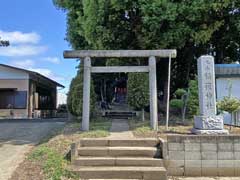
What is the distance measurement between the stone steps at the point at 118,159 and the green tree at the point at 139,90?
4.81 m

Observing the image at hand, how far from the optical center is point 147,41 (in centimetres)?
1404

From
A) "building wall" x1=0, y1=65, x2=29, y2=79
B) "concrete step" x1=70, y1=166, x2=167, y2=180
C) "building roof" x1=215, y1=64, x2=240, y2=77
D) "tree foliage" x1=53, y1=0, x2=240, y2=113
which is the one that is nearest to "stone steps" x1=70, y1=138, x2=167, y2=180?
"concrete step" x1=70, y1=166, x2=167, y2=180

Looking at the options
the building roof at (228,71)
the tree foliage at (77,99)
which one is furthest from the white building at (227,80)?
the tree foliage at (77,99)

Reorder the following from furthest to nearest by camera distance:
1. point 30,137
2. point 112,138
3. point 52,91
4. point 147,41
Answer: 1. point 52,91
2. point 147,41
3. point 30,137
4. point 112,138

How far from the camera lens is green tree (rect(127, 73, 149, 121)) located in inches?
522

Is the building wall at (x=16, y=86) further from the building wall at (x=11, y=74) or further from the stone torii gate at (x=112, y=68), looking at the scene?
the stone torii gate at (x=112, y=68)

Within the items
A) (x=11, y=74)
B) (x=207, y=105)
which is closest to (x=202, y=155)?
(x=207, y=105)

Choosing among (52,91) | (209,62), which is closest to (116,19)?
(209,62)

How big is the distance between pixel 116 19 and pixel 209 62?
262 inches

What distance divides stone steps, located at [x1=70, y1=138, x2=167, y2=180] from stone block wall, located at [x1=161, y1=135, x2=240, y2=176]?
14.6 inches

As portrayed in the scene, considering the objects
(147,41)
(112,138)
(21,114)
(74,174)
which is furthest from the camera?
(21,114)

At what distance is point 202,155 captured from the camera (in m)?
7.77

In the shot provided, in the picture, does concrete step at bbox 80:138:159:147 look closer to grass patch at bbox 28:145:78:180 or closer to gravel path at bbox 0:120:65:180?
grass patch at bbox 28:145:78:180

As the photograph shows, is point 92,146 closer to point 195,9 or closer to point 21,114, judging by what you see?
point 195,9
